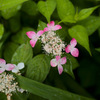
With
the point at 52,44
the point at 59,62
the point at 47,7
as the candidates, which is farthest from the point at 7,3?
the point at 59,62

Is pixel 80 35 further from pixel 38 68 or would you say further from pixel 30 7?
pixel 30 7

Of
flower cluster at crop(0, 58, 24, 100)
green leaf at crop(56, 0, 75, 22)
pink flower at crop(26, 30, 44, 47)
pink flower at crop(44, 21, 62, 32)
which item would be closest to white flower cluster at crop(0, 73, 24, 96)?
flower cluster at crop(0, 58, 24, 100)

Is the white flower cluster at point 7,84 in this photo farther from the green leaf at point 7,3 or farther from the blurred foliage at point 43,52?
the green leaf at point 7,3

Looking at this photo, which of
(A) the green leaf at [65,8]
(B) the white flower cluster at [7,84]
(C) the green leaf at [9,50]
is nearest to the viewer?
(B) the white flower cluster at [7,84]

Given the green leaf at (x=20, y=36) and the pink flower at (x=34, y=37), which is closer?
the pink flower at (x=34, y=37)

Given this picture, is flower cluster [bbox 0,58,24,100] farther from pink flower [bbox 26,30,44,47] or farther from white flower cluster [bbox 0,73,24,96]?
pink flower [bbox 26,30,44,47]

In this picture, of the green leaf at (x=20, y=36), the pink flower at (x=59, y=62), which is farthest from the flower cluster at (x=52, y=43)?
the green leaf at (x=20, y=36)

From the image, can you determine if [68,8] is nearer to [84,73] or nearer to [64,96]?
[64,96]
